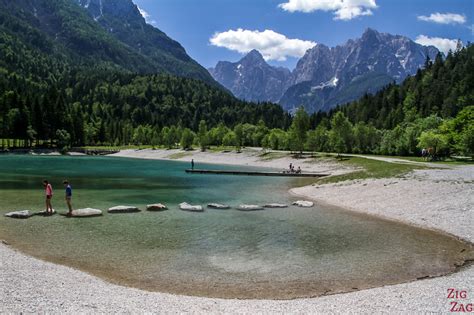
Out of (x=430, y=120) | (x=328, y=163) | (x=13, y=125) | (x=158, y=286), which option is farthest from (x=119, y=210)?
(x=13, y=125)

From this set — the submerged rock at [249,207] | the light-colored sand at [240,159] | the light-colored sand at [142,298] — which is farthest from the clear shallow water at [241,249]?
the light-colored sand at [240,159]

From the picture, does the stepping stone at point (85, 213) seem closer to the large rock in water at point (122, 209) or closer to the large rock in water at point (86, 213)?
the large rock in water at point (86, 213)

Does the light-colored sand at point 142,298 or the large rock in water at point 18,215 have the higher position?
the light-colored sand at point 142,298

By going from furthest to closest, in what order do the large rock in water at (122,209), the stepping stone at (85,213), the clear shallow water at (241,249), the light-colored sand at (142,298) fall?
1. the large rock in water at (122,209)
2. the stepping stone at (85,213)
3. the clear shallow water at (241,249)
4. the light-colored sand at (142,298)

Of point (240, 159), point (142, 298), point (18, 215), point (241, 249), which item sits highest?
point (240, 159)

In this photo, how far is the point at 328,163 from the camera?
98.1 metres

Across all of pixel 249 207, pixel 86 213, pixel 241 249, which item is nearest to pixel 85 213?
pixel 86 213

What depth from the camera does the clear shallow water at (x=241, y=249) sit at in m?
18.9

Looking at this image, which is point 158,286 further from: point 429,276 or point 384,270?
point 429,276

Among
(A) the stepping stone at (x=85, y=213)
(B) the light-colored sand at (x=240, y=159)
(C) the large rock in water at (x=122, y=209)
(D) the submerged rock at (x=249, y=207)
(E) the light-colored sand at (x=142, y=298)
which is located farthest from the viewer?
(B) the light-colored sand at (x=240, y=159)

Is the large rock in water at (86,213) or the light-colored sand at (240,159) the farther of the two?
the light-colored sand at (240,159)

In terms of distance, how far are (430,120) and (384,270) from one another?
11704cm

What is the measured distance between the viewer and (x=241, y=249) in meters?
24.7

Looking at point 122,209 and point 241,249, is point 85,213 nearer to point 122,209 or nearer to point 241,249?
point 122,209
